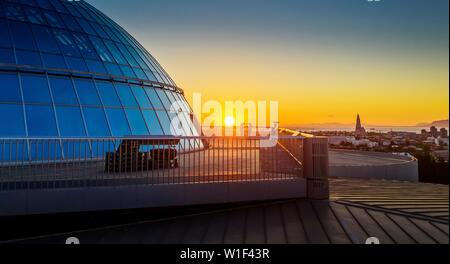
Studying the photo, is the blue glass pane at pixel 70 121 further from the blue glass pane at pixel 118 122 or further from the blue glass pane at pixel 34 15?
the blue glass pane at pixel 34 15

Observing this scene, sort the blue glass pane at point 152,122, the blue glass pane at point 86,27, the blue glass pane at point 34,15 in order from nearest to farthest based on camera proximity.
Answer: the blue glass pane at point 152,122 < the blue glass pane at point 34,15 < the blue glass pane at point 86,27

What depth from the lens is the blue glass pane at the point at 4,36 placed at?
1369 centimetres

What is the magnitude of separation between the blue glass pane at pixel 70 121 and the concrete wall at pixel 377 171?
41.0 ft

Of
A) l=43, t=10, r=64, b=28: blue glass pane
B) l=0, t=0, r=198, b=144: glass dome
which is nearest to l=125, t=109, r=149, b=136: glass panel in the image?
l=0, t=0, r=198, b=144: glass dome

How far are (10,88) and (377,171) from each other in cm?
1881

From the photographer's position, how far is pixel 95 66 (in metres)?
15.4

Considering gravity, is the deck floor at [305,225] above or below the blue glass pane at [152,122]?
below

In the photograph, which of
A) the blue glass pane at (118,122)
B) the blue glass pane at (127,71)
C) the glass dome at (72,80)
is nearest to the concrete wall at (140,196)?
the glass dome at (72,80)

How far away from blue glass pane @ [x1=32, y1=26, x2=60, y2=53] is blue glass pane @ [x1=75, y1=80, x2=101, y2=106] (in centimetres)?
249

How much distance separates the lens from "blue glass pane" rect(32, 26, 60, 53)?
1459cm

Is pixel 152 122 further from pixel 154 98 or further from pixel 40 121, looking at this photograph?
pixel 40 121

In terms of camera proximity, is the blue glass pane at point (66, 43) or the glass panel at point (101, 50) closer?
the blue glass pane at point (66, 43)

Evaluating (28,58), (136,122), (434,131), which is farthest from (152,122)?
(434,131)
